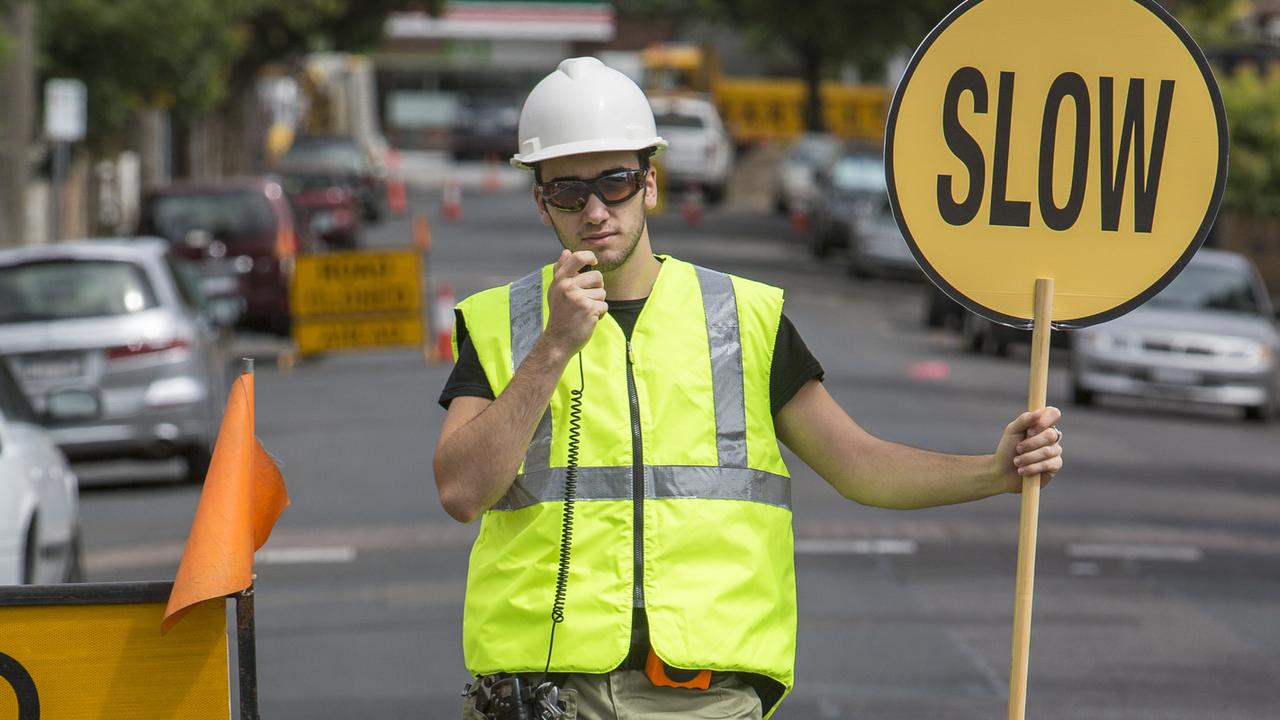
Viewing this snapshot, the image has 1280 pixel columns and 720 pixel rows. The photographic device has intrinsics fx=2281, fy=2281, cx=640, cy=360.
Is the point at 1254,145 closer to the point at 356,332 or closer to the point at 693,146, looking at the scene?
the point at 356,332

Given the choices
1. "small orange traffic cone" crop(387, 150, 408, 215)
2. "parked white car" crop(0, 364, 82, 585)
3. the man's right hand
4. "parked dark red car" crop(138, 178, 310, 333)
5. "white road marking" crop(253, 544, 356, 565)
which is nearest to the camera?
the man's right hand

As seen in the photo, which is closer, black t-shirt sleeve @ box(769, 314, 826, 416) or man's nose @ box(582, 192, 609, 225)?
man's nose @ box(582, 192, 609, 225)

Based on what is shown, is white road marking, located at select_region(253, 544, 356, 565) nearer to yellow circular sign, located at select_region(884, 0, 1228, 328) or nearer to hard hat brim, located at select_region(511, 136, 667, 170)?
yellow circular sign, located at select_region(884, 0, 1228, 328)

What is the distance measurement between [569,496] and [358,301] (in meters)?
21.0

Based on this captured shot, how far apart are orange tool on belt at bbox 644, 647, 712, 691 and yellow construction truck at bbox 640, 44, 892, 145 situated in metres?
59.2

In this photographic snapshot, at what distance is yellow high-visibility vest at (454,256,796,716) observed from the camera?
397cm

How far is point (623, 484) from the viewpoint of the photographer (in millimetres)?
4035

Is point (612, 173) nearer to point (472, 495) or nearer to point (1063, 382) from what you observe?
point (472, 495)

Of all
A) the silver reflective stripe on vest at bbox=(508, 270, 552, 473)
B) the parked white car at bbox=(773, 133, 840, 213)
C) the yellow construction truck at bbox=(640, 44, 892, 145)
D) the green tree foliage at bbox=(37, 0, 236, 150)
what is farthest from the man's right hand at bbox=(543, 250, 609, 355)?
the yellow construction truck at bbox=(640, 44, 892, 145)

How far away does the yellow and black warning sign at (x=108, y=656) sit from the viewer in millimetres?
4527

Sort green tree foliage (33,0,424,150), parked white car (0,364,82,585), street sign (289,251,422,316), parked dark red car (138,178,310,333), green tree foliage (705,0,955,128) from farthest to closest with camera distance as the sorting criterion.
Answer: green tree foliage (705,0,955,128) < green tree foliage (33,0,424,150) < street sign (289,251,422,316) < parked dark red car (138,178,310,333) < parked white car (0,364,82,585)

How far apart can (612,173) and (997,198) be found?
2.68 feet

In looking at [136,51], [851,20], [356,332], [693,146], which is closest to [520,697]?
[356,332]

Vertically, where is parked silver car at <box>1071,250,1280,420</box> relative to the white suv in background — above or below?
below
